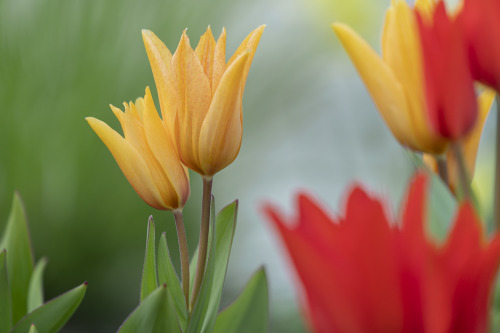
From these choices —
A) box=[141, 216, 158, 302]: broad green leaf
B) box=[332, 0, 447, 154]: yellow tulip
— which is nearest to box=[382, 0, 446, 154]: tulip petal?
box=[332, 0, 447, 154]: yellow tulip

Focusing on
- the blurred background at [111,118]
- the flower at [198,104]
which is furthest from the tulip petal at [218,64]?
the blurred background at [111,118]

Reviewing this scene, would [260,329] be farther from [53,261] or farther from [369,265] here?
[53,261]

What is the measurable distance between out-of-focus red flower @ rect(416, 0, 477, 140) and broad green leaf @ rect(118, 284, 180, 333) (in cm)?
10

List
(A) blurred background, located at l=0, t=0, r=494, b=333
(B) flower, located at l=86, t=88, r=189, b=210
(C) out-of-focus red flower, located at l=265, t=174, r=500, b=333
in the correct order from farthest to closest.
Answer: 1. (A) blurred background, located at l=0, t=0, r=494, b=333
2. (B) flower, located at l=86, t=88, r=189, b=210
3. (C) out-of-focus red flower, located at l=265, t=174, r=500, b=333

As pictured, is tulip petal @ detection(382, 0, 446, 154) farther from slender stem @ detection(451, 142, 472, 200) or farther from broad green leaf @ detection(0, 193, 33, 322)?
broad green leaf @ detection(0, 193, 33, 322)

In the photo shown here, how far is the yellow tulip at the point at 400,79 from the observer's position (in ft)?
0.57

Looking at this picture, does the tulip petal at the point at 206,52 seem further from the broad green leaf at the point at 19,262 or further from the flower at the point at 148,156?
the broad green leaf at the point at 19,262

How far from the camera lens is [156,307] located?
0.64 feet

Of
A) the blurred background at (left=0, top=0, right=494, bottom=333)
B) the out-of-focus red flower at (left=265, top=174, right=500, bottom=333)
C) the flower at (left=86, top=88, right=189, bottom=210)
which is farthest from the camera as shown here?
the blurred background at (left=0, top=0, right=494, bottom=333)

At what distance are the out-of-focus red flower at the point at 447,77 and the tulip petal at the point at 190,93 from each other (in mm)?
80

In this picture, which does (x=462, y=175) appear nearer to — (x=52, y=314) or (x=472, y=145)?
(x=472, y=145)

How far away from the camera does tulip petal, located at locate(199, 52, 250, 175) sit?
0.20 meters

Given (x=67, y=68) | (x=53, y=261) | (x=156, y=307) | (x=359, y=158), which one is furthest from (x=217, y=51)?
(x=359, y=158)

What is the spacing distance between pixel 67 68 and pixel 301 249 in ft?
4.84
